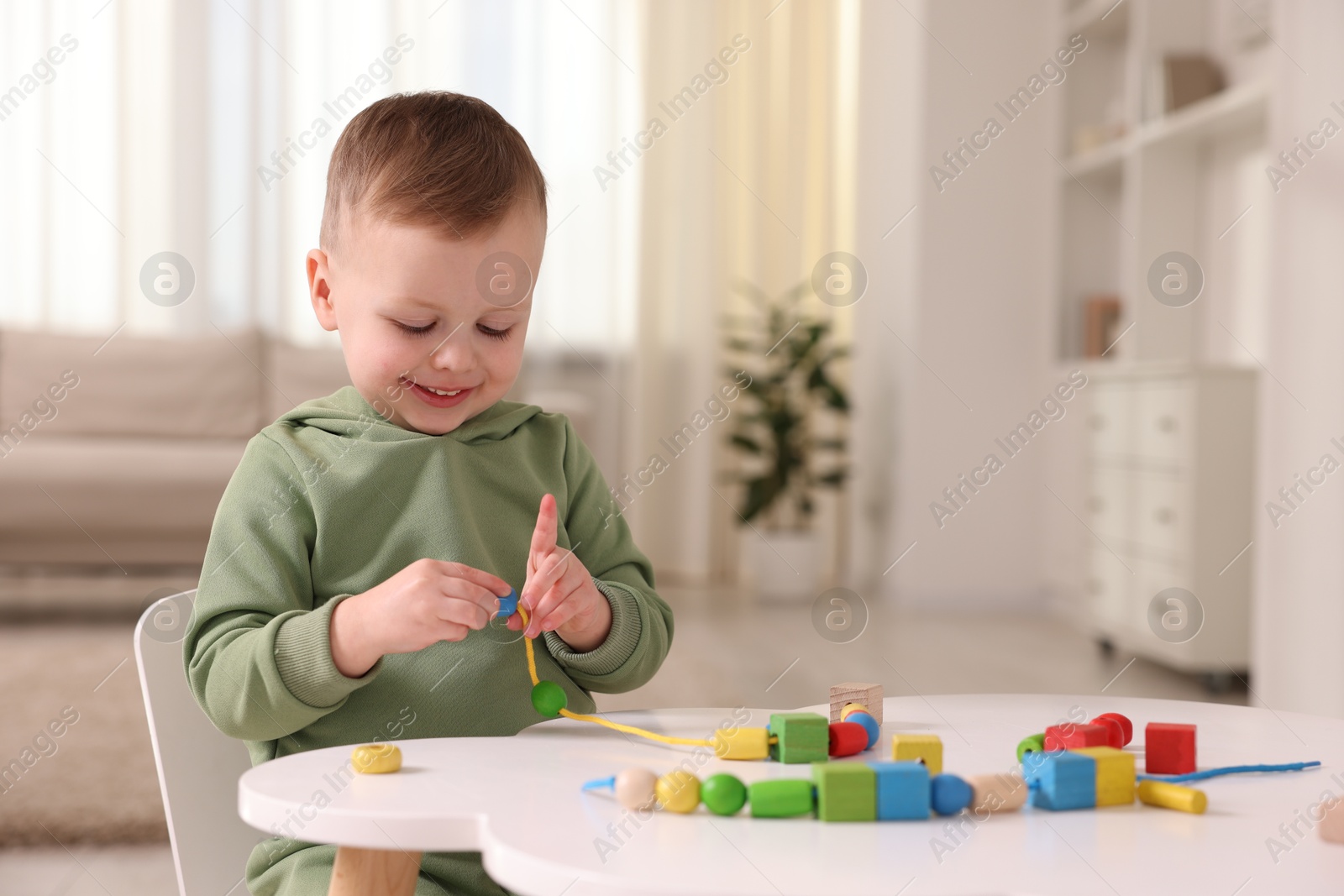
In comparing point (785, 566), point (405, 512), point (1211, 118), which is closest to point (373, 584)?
point (405, 512)

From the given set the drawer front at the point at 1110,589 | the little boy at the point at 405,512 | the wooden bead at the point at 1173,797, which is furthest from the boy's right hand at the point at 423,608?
the drawer front at the point at 1110,589

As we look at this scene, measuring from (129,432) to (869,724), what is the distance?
3.82 m

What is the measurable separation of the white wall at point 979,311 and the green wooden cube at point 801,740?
12.2 feet

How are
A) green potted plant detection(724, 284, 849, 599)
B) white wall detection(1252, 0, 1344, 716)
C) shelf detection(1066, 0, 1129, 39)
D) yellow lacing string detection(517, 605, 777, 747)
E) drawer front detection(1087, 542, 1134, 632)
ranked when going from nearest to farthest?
yellow lacing string detection(517, 605, 777, 747), white wall detection(1252, 0, 1344, 716), drawer front detection(1087, 542, 1134, 632), shelf detection(1066, 0, 1129, 39), green potted plant detection(724, 284, 849, 599)

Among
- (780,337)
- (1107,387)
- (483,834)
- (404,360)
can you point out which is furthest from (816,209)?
(483,834)

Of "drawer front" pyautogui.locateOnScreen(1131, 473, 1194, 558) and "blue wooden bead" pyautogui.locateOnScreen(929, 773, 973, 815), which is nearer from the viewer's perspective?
"blue wooden bead" pyautogui.locateOnScreen(929, 773, 973, 815)

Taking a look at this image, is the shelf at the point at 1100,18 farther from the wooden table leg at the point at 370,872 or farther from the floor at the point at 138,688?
the wooden table leg at the point at 370,872

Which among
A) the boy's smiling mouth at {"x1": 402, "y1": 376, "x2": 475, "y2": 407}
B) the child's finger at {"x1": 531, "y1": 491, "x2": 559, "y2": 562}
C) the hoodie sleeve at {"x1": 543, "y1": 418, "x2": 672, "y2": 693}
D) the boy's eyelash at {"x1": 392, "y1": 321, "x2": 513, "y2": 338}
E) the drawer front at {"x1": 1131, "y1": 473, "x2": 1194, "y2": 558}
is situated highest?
the boy's eyelash at {"x1": 392, "y1": 321, "x2": 513, "y2": 338}

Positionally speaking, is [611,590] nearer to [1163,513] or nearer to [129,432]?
[1163,513]

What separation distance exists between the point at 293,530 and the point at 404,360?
0.13 m

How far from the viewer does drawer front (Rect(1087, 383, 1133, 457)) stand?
3248mm

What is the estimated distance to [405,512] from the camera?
818mm

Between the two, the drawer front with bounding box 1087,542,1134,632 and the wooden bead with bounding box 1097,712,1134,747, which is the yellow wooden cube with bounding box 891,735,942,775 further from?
the drawer front with bounding box 1087,542,1134,632

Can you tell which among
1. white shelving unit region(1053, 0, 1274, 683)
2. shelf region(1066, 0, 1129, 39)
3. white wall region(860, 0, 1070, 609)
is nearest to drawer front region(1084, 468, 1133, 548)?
white shelving unit region(1053, 0, 1274, 683)
